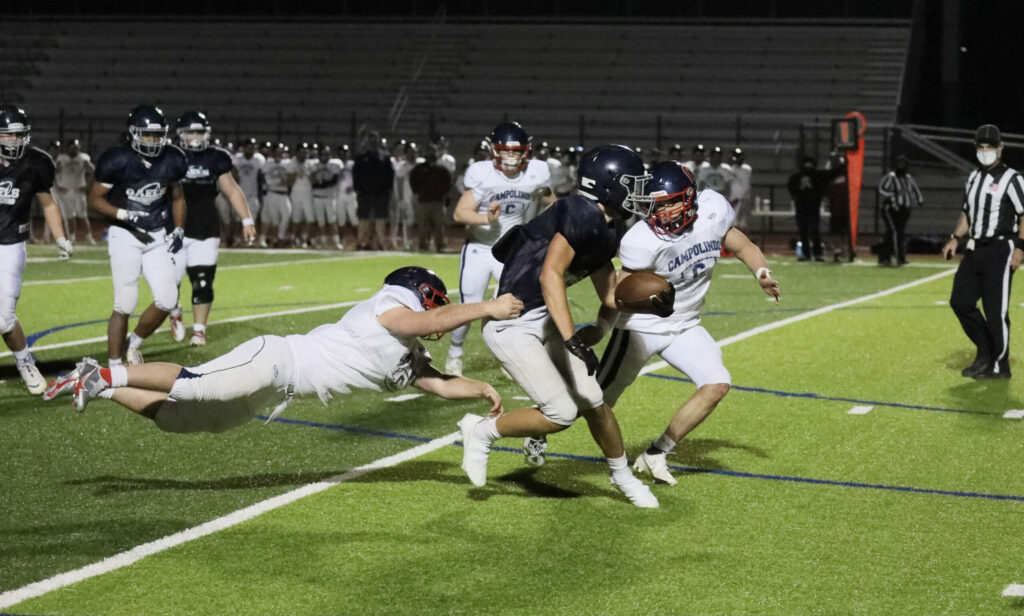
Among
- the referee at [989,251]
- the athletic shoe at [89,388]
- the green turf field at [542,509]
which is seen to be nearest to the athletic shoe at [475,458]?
the green turf field at [542,509]

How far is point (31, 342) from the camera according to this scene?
11.3m

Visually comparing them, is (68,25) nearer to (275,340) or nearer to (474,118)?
(474,118)

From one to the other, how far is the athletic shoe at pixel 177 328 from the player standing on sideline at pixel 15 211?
2.58 meters

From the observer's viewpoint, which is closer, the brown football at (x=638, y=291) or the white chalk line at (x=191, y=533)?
the white chalk line at (x=191, y=533)

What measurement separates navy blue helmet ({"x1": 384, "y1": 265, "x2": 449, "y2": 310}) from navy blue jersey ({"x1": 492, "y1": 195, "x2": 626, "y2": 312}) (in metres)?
0.30

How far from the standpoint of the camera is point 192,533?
5527mm

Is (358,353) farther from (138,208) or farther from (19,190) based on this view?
(138,208)

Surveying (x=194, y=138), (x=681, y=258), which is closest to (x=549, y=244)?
(x=681, y=258)

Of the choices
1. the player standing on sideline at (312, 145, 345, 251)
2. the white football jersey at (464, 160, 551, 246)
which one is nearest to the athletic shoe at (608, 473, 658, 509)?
the white football jersey at (464, 160, 551, 246)

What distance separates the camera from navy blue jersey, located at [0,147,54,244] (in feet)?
28.7

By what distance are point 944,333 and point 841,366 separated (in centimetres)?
249

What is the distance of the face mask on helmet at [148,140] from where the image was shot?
9.37 m

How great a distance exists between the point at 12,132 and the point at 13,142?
65 millimetres

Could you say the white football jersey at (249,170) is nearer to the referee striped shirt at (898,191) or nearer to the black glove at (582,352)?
the referee striped shirt at (898,191)
